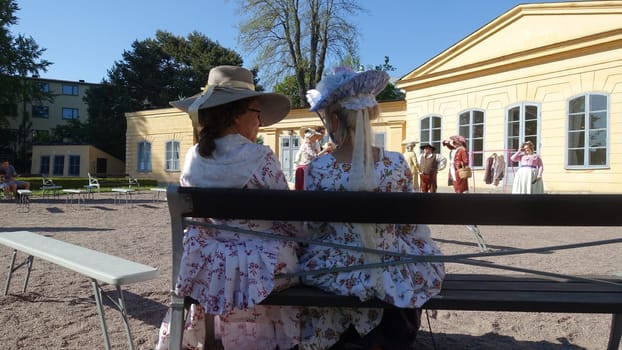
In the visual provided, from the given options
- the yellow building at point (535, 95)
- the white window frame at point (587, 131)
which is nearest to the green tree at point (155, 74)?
the yellow building at point (535, 95)

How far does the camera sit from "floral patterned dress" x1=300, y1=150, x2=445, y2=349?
215 cm

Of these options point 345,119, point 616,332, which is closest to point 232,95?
point 345,119

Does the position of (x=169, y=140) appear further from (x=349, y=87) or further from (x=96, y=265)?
(x=349, y=87)

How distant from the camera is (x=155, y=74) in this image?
146 ft

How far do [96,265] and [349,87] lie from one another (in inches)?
67.1

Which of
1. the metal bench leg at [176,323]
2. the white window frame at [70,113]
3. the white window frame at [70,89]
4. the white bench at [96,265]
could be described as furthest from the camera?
the white window frame at [70,89]

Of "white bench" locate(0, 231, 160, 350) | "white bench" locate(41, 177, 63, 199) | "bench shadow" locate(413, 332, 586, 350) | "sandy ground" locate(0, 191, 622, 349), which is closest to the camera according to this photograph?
"white bench" locate(0, 231, 160, 350)

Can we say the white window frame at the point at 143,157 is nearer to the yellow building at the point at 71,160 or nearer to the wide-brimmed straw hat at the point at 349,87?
the yellow building at the point at 71,160

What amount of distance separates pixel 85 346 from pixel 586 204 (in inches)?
110

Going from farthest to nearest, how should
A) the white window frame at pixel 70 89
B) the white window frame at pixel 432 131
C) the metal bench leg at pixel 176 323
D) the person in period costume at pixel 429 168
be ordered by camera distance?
the white window frame at pixel 70 89 → the white window frame at pixel 432 131 → the person in period costume at pixel 429 168 → the metal bench leg at pixel 176 323

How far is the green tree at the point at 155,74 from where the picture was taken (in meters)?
43.8

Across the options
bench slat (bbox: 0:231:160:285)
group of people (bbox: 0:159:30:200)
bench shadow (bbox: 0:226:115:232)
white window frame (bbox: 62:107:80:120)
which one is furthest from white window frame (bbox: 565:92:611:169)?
white window frame (bbox: 62:107:80:120)

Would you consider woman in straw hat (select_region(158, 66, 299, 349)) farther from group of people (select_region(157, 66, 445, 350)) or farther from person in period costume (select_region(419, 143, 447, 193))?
person in period costume (select_region(419, 143, 447, 193))

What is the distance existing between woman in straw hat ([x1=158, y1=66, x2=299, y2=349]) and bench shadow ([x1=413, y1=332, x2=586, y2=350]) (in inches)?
42.3
